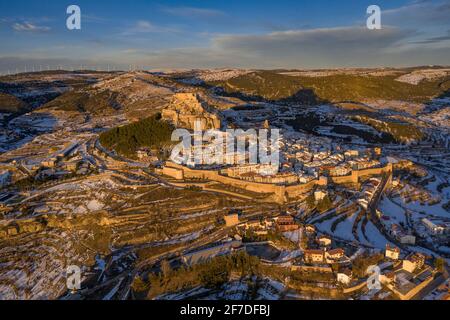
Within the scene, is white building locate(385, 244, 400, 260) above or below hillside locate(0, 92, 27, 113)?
below

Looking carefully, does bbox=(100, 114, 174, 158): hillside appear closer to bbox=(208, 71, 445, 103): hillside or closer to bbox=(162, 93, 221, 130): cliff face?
bbox=(162, 93, 221, 130): cliff face

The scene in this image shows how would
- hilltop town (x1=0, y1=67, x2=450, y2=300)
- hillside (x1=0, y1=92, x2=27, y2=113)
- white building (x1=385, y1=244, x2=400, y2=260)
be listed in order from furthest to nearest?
hillside (x1=0, y1=92, x2=27, y2=113)
white building (x1=385, y1=244, x2=400, y2=260)
hilltop town (x1=0, y1=67, x2=450, y2=300)

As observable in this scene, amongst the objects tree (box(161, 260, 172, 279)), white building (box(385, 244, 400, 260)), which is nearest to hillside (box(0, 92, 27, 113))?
tree (box(161, 260, 172, 279))

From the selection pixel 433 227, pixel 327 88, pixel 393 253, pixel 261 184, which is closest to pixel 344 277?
pixel 393 253

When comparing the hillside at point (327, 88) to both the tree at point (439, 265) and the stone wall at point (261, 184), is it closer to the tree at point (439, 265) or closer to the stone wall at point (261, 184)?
the stone wall at point (261, 184)

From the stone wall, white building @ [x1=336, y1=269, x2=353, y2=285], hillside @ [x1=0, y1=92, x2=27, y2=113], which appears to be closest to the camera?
white building @ [x1=336, y1=269, x2=353, y2=285]

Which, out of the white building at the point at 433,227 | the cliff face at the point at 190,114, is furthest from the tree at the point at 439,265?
the cliff face at the point at 190,114
